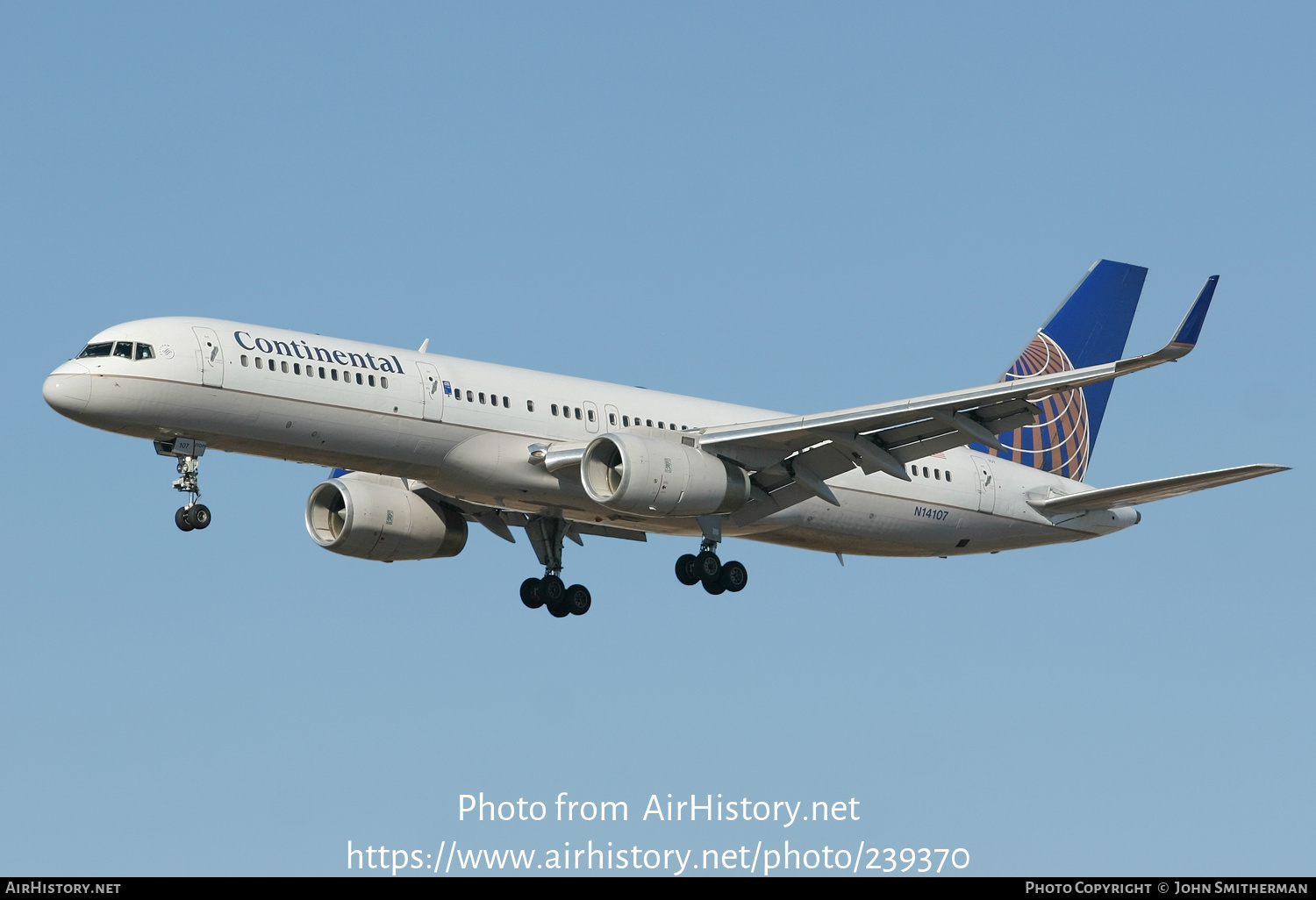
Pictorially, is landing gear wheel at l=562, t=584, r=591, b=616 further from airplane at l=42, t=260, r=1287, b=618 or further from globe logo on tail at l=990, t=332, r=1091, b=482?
globe logo on tail at l=990, t=332, r=1091, b=482

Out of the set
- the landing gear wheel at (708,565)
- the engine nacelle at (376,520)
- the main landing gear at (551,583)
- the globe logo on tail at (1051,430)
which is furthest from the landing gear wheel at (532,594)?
the globe logo on tail at (1051,430)

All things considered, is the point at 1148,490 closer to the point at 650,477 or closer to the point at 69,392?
the point at 650,477

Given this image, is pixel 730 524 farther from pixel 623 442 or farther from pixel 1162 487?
pixel 1162 487

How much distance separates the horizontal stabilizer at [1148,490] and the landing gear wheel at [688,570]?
365 inches

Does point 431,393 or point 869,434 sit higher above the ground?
point 869,434

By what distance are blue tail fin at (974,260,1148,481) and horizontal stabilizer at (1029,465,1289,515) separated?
251 cm

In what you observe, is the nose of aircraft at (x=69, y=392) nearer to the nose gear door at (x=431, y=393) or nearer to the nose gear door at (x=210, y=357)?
the nose gear door at (x=210, y=357)

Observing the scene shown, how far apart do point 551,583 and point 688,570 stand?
3.61 meters

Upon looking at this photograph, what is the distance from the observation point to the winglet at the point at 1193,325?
104 feet

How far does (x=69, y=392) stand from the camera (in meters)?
34.0

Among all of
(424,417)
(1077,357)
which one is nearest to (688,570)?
(424,417)

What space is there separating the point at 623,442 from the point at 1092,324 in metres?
19.0

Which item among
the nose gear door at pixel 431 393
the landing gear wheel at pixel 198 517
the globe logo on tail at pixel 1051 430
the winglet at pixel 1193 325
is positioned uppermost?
the globe logo on tail at pixel 1051 430
